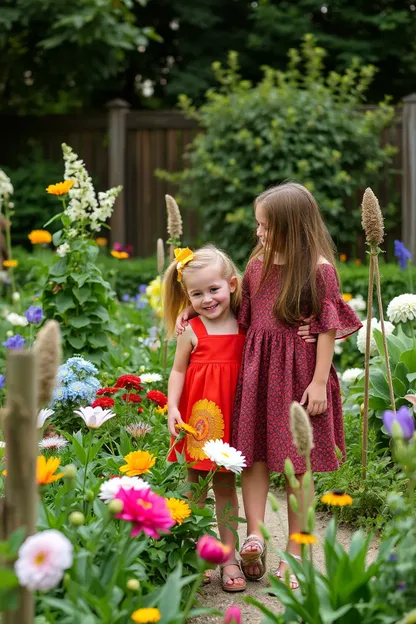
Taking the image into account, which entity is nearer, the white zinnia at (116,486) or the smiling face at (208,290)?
the white zinnia at (116,486)

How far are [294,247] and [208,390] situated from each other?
554 millimetres

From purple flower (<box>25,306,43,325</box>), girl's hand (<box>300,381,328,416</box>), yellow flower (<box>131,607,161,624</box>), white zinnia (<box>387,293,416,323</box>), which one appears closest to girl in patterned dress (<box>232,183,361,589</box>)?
girl's hand (<box>300,381,328,416</box>)

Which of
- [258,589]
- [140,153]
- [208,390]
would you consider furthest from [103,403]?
[140,153]

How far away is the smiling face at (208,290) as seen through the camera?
2938 mm

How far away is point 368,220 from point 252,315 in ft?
1.76

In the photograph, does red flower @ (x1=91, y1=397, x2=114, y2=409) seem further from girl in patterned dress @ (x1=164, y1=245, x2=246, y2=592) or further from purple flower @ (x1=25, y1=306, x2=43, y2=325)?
purple flower @ (x1=25, y1=306, x2=43, y2=325)

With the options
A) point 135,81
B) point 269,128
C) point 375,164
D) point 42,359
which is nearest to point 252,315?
point 42,359

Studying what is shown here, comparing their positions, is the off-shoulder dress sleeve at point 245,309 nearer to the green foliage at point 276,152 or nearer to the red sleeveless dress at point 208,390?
the red sleeveless dress at point 208,390

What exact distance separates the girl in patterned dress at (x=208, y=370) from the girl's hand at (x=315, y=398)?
0.88 ft

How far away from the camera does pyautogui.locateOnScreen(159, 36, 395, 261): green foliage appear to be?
740 cm

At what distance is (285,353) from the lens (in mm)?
2896

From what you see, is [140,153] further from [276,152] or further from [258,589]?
[258,589]

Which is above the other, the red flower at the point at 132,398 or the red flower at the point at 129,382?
the red flower at the point at 129,382

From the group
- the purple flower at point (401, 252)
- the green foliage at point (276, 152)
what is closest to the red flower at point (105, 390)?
the purple flower at point (401, 252)
